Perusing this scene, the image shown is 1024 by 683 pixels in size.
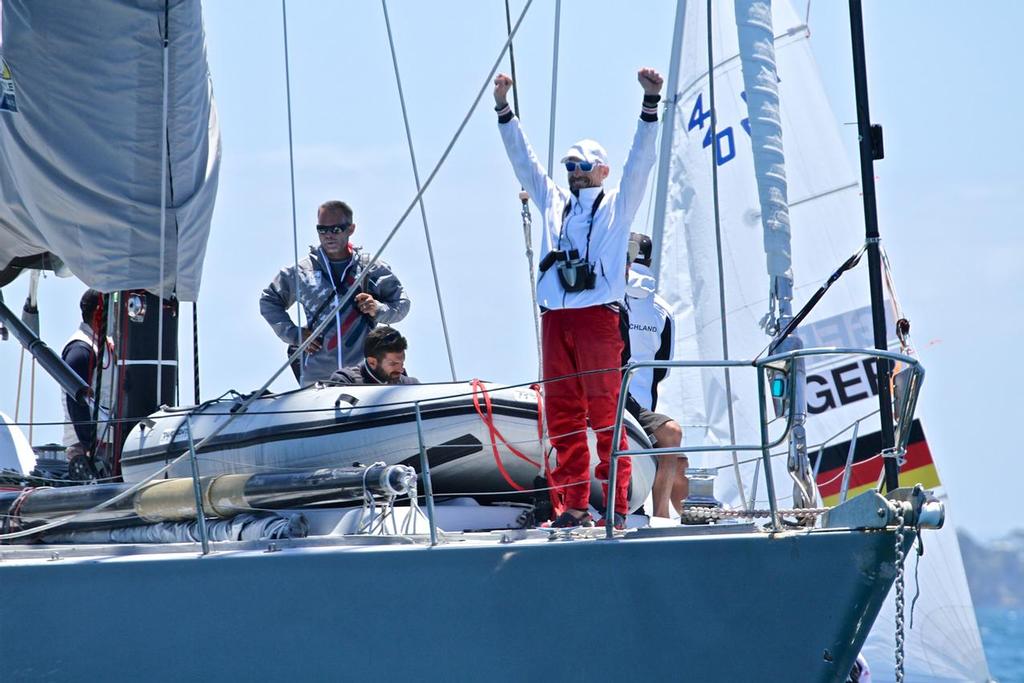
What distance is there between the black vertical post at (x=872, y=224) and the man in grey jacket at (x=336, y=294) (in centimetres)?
276

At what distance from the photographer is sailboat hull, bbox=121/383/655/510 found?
6.06 m

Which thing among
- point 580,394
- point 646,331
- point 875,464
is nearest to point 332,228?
point 646,331

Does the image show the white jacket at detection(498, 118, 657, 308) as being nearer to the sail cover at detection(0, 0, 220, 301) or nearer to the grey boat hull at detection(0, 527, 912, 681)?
the grey boat hull at detection(0, 527, 912, 681)

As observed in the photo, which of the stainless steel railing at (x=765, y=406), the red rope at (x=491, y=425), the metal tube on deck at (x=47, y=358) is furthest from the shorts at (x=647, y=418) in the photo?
the metal tube on deck at (x=47, y=358)

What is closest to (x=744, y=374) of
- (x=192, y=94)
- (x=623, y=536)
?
(x=192, y=94)

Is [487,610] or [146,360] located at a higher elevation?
[146,360]

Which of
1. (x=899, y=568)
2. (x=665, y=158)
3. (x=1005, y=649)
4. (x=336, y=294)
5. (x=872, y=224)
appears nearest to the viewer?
(x=899, y=568)

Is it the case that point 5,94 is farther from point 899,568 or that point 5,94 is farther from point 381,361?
point 899,568

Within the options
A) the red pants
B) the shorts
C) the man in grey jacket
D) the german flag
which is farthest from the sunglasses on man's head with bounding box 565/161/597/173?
the german flag

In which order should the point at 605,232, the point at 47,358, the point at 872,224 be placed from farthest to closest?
the point at 47,358
the point at 605,232
the point at 872,224

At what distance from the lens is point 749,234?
43.2ft

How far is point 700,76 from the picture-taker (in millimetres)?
13219

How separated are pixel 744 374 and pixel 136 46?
662 centimetres

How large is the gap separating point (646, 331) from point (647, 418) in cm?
81
